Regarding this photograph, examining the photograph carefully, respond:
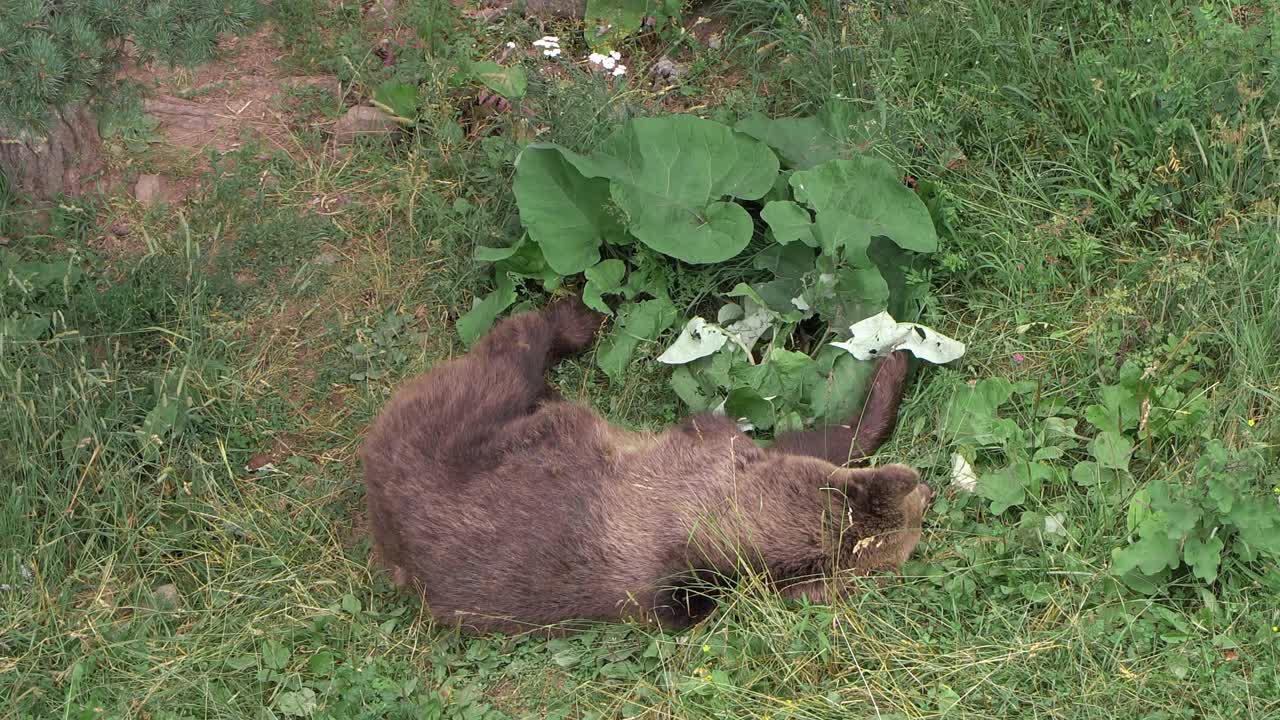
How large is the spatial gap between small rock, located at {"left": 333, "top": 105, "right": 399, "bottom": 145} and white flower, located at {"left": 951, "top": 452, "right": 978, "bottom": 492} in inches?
122

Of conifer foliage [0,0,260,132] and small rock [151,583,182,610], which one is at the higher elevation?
conifer foliage [0,0,260,132]

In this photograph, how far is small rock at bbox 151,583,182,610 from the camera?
4.42m

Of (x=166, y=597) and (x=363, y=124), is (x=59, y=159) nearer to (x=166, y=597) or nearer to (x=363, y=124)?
(x=363, y=124)

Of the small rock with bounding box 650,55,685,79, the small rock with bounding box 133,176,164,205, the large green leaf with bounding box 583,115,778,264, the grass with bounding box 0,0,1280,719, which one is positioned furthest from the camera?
the small rock with bounding box 650,55,685,79

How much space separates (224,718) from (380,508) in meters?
0.88

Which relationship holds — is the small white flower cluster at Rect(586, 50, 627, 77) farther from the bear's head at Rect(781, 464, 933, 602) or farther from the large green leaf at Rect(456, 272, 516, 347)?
the bear's head at Rect(781, 464, 933, 602)

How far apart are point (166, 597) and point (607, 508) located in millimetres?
1705

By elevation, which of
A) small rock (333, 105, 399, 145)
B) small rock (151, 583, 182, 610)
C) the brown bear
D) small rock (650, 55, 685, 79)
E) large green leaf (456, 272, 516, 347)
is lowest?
small rock (151, 583, 182, 610)

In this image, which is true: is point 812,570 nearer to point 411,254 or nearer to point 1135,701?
point 1135,701

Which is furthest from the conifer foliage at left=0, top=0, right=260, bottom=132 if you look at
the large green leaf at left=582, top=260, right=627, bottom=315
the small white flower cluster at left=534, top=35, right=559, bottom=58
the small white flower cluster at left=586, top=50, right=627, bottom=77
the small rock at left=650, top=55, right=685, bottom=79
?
the small rock at left=650, top=55, right=685, bottom=79

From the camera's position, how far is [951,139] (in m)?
5.02

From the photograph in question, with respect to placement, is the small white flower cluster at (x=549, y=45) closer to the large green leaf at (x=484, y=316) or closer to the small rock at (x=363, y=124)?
the small rock at (x=363, y=124)

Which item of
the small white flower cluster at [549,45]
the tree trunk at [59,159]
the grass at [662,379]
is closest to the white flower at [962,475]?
the grass at [662,379]

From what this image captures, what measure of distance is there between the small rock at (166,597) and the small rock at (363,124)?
92.4 inches
